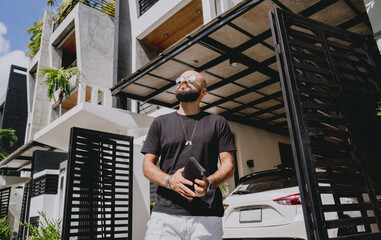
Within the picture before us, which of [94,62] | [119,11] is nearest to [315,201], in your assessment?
[119,11]

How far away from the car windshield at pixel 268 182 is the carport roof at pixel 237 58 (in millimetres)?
2678

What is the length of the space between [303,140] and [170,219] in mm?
1089

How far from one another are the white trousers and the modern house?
683 millimetres

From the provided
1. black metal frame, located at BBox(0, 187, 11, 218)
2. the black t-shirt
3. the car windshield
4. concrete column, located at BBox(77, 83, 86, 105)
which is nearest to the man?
the black t-shirt

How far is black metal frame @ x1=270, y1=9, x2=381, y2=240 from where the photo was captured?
1867 mm

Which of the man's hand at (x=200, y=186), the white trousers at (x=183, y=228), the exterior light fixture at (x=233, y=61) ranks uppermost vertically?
the exterior light fixture at (x=233, y=61)

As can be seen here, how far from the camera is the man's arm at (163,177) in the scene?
5.24 feet

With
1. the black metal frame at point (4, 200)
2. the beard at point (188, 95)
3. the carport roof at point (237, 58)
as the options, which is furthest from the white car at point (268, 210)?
the black metal frame at point (4, 200)

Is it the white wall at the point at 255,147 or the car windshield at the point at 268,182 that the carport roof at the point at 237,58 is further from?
the car windshield at the point at 268,182

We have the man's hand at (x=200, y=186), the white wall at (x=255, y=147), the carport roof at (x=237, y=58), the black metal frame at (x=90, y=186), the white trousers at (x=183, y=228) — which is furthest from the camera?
the white wall at (x=255, y=147)

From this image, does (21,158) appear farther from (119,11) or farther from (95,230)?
(95,230)

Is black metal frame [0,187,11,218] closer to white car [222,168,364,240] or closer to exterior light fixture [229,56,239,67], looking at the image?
exterior light fixture [229,56,239,67]

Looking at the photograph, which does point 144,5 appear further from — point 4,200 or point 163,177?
point 163,177

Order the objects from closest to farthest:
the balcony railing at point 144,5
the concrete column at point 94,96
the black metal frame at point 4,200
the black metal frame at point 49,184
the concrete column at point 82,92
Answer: the black metal frame at point 49,184
the concrete column at point 94,96
the balcony railing at point 144,5
the concrete column at point 82,92
the black metal frame at point 4,200
